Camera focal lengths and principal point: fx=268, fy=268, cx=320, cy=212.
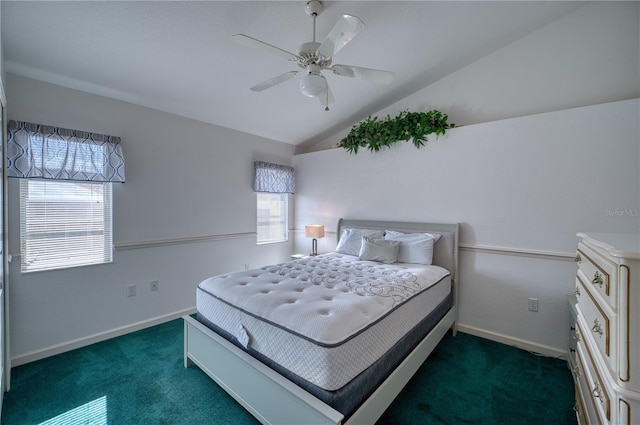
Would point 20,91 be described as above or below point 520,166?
above

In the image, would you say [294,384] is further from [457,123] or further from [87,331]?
[457,123]

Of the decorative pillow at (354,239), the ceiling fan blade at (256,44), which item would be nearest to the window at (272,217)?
the decorative pillow at (354,239)

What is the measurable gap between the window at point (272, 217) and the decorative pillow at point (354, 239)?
55.4 inches

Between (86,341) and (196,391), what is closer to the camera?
(196,391)

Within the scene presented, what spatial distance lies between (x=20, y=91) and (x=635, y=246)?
401 centimetres

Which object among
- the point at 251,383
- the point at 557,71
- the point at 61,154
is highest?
the point at 557,71

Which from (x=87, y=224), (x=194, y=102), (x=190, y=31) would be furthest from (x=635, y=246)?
(x=87, y=224)

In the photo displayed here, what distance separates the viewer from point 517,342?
266cm

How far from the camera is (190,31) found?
210cm

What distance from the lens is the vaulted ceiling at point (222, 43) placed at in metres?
1.92

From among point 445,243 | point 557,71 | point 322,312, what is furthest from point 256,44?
point 557,71

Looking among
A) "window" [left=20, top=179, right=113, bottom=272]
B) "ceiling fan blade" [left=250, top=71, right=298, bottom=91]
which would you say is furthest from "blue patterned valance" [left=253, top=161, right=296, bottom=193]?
"ceiling fan blade" [left=250, top=71, right=298, bottom=91]

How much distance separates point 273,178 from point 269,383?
3177mm

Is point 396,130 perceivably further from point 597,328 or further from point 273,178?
point 597,328
